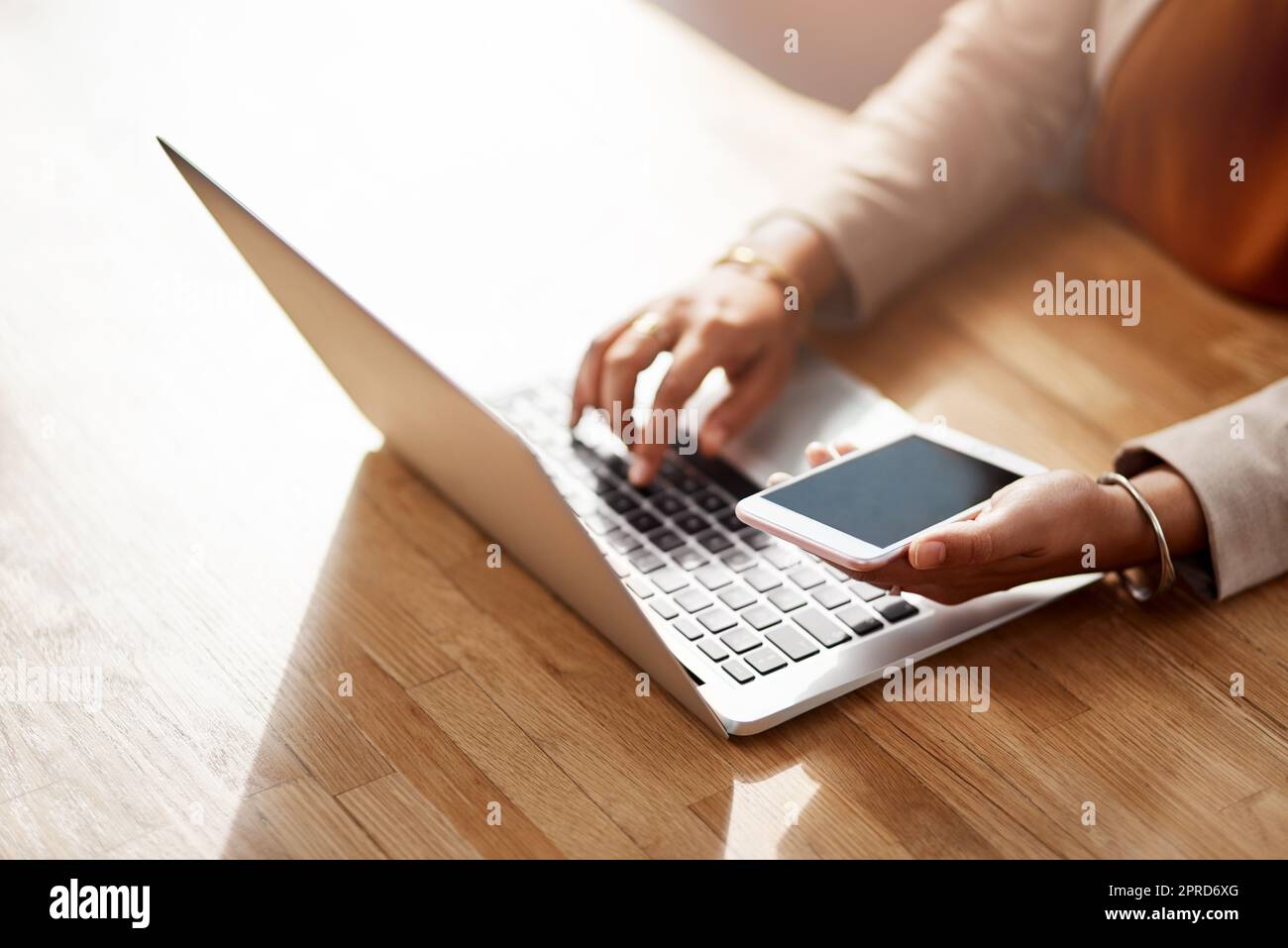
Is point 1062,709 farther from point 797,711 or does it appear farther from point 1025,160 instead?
point 1025,160

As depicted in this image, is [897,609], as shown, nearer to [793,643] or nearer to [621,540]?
[793,643]

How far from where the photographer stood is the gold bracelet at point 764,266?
4.07 ft

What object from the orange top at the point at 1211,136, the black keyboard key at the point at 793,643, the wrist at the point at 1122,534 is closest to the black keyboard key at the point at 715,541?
the black keyboard key at the point at 793,643

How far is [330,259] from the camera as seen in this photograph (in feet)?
4.65

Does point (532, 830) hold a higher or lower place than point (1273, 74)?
lower

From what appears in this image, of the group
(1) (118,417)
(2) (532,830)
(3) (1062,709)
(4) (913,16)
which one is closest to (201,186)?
(1) (118,417)

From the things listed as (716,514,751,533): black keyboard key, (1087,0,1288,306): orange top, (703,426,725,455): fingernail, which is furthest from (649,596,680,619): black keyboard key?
(1087,0,1288,306): orange top

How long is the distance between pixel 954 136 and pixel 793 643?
677 millimetres

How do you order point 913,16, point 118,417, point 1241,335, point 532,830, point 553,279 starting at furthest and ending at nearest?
point 913,16 → point 553,279 → point 1241,335 → point 118,417 → point 532,830

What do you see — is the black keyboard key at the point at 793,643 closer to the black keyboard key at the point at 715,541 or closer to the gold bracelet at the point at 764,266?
the black keyboard key at the point at 715,541

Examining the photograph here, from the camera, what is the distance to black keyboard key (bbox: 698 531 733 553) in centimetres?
98

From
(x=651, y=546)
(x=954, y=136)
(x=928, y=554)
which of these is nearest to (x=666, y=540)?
(x=651, y=546)

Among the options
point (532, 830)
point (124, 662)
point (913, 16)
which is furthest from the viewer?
point (913, 16)

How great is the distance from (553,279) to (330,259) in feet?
0.77
